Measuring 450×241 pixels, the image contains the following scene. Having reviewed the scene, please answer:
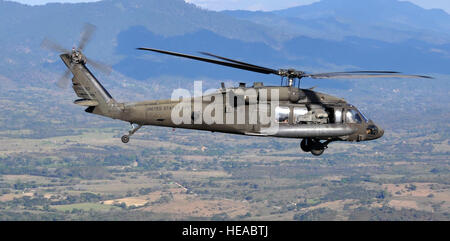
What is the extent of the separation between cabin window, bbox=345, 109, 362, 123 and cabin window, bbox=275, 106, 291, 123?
15.3ft

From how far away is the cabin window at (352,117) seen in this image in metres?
49.4

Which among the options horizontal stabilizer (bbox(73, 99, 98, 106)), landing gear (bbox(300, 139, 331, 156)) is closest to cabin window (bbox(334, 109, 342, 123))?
landing gear (bbox(300, 139, 331, 156))

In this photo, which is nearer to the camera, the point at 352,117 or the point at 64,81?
the point at 64,81

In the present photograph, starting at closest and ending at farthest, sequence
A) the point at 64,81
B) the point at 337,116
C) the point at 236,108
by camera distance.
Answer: the point at 64,81 < the point at 236,108 < the point at 337,116

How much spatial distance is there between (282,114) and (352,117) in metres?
5.66

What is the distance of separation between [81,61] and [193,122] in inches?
367

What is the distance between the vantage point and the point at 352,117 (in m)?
49.7

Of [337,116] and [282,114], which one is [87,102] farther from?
[337,116]

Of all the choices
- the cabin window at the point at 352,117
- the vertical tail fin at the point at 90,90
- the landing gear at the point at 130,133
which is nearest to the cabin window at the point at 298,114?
the cabin window at the point at 352,117

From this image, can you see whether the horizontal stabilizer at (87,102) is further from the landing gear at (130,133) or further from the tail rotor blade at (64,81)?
the landing gear at (130,133)

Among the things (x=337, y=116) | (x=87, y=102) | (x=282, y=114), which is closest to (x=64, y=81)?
(x=87, y=102)

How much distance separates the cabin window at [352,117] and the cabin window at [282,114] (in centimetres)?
467

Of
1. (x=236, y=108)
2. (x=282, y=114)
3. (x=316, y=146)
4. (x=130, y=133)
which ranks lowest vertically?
(x=316, y=146)
